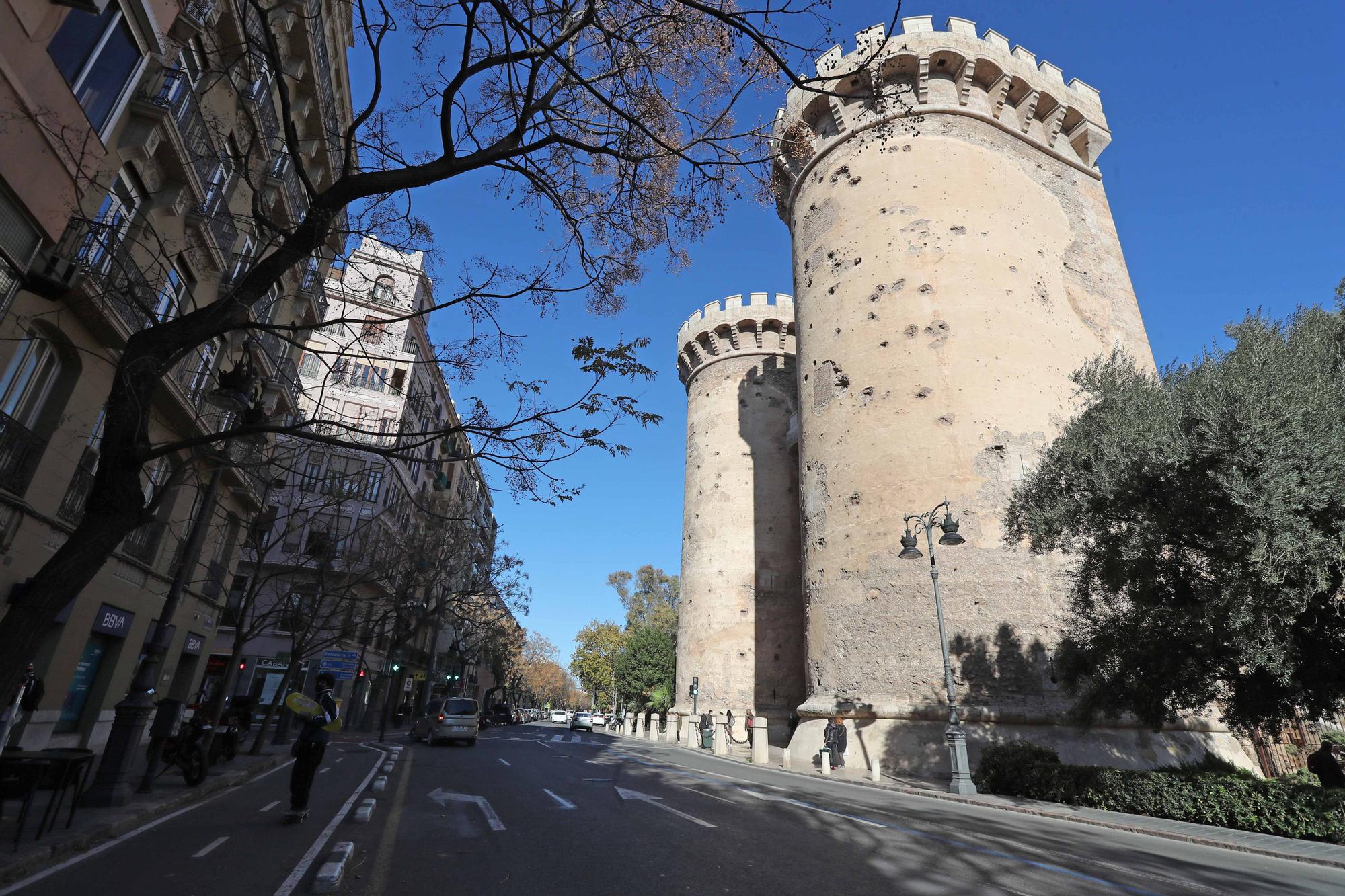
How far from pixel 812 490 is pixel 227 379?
19.1m

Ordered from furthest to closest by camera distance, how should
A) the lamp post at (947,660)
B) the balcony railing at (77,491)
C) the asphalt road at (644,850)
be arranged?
1. the lamp post at (947,660)
2. the balcony railing at (77,491)
3. the asphalt road at (644,850)

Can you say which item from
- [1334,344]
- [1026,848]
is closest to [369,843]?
[1026,848]

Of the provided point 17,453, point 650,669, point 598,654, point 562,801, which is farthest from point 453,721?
point 598,654

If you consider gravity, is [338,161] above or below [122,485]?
above

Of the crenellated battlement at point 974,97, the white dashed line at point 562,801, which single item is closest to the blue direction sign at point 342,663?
the white dashed line at point 562,801

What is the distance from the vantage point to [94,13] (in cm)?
854

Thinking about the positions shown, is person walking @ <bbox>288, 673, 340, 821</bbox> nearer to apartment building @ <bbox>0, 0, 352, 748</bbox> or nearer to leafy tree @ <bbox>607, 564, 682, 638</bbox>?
apartment building @ <bbox>0, 0, 352, 748</bbox>

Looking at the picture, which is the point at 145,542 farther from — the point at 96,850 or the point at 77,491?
the point at 96,850

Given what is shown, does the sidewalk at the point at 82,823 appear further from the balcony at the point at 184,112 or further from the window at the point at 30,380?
the balcony at the point at 184,112

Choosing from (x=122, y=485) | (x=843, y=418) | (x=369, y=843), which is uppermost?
(x=843, y=418)

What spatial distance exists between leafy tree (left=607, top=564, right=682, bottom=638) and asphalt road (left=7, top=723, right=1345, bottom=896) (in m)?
53.5

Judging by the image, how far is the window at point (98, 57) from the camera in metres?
8.77

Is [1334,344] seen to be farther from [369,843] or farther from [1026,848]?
[369,843]

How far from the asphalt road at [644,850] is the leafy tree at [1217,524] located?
3917 millimetres
